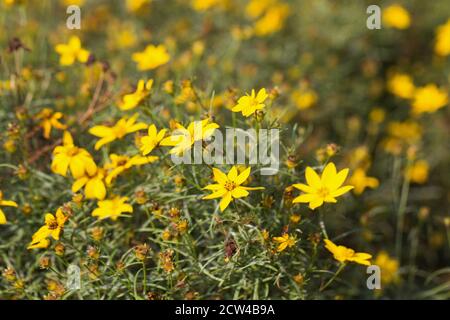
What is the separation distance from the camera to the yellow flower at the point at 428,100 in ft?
10.9

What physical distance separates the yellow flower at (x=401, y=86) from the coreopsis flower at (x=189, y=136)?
2.08 meters

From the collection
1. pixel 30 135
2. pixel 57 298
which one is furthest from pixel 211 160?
pixel 30 135

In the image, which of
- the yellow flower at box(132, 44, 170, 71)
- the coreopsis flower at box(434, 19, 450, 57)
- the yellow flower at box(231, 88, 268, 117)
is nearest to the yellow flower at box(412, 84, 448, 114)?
the coreopsis flower at box(434, 19, 450, 57)

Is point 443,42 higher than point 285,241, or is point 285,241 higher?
point 443,42

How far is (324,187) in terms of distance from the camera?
5.84 feet

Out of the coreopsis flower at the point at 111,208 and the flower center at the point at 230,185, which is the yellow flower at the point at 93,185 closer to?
the coreopsis flower at the point at 111,208

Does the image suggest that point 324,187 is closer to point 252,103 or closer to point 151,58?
point 252,103

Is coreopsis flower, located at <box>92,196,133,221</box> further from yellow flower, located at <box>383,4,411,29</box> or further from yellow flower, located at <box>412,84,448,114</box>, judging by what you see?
yellow flower, located at <box>383,4,411,29</box>

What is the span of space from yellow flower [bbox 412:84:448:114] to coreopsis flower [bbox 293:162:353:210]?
1.78 meters

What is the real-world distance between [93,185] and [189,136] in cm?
41

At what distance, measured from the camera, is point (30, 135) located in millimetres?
2197

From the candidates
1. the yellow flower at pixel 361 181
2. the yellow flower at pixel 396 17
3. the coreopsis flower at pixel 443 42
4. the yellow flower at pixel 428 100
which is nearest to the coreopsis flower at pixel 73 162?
the yellow flower at pixel 361 181

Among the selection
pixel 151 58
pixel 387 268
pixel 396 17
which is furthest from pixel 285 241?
pixel 396 17
